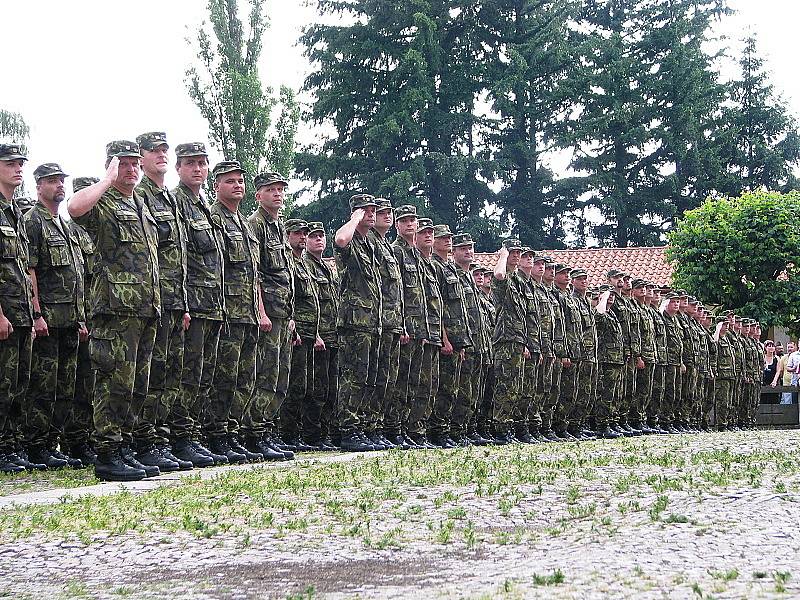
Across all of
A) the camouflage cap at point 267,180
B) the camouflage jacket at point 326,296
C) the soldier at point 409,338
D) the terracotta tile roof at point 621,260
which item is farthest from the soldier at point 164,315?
the terracotta tile roof at point 621,260

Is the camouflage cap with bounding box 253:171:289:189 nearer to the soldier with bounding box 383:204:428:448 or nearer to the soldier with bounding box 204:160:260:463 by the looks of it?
the soldier with bounding box 204:160:260:463

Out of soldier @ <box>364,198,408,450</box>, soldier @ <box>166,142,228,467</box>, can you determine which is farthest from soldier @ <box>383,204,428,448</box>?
soldier @ <box>166,142,228,467</box>

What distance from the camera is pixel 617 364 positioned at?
61.1ft

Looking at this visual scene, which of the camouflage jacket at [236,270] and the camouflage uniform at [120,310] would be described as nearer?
the camouflage uniform at [120,310]

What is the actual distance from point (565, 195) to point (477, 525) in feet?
138

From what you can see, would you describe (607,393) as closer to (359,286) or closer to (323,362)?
(323,362)

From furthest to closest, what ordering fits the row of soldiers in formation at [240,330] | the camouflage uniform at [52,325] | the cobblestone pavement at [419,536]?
the camouflage uniform at [52,325] → the row of soldiers in formation at [240,330] → the cobblestone pavement at [419,536]

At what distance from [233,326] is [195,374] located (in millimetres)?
702

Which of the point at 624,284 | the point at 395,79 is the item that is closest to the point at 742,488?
the point at 624,284

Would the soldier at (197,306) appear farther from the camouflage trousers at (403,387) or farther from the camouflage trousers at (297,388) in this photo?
the camouflage trousers at (403,387)

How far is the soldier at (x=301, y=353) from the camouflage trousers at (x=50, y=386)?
2.67 m

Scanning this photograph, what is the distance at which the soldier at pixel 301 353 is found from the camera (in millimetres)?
12320

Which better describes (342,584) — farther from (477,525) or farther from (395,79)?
(395,79)

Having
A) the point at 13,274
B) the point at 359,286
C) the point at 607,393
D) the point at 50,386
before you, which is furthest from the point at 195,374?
the point at 607,393
